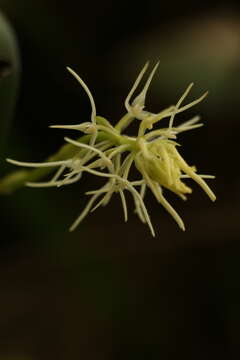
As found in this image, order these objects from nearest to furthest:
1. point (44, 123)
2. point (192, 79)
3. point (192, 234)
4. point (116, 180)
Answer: point (116, 180) → point (192, 79) → point (44, 123) → point (192, 234)

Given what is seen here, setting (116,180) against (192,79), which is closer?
(116,180)

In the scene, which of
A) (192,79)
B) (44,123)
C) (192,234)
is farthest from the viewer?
(192,234)

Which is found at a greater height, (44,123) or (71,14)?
(71,14)

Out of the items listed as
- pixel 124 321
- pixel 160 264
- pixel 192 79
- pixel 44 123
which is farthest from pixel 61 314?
pixel 192 79

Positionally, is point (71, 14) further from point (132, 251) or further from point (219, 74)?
point (132, 251)

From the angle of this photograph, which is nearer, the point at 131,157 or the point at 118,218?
the point at 131,157

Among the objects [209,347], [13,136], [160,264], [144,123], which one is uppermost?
[13,136]

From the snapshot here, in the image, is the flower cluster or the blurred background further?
the blurred background

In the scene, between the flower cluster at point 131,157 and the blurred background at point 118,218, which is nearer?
the flower cluster at point 131,157
